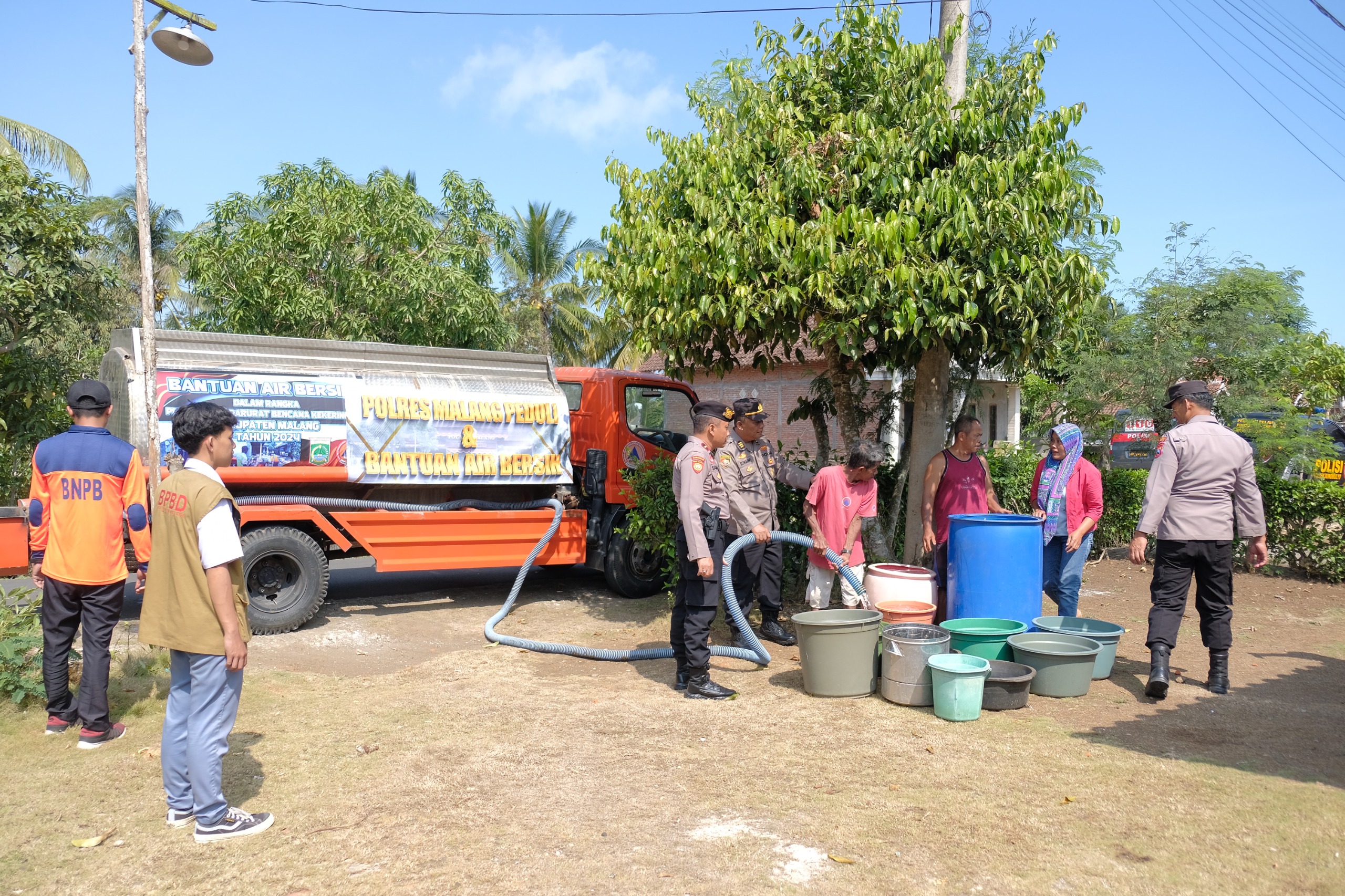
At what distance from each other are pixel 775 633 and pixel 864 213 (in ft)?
9.66

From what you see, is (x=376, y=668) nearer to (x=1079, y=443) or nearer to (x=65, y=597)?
(x=65, y=597)

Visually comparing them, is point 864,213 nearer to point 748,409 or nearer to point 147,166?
point 748,409

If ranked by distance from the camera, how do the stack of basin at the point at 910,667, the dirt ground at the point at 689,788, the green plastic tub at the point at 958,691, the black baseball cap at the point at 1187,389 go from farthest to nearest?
1. the black baseball cap at the point at 1187,389
2. the stack of basin at the point at 910,667
3. the green plastic tub at the point at 958,691
4. the dirt ground at the point at 689,788

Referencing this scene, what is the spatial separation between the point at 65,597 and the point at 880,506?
5894 millimetres

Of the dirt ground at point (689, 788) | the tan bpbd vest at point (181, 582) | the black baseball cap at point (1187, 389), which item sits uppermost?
the black baseball cap at point (1187, 389)

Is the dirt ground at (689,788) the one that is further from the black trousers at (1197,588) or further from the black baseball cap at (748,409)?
the black baseball cap at (748,409)

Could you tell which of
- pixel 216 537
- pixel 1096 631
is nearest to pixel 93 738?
pixel 216 537

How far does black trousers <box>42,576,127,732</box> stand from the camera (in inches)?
183

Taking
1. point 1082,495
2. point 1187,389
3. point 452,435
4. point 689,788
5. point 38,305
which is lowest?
point 689,788

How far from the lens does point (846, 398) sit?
772cm

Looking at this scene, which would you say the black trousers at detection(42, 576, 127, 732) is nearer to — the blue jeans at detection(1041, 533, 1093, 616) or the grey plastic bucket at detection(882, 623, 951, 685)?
the grey plastic bucket at detection(882, 623, 951, 685)

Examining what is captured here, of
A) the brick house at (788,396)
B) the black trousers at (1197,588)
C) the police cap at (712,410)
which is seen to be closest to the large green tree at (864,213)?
the police cap at (712,410)

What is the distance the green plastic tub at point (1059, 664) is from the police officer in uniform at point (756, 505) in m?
1.65

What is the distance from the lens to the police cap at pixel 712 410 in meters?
5.66
